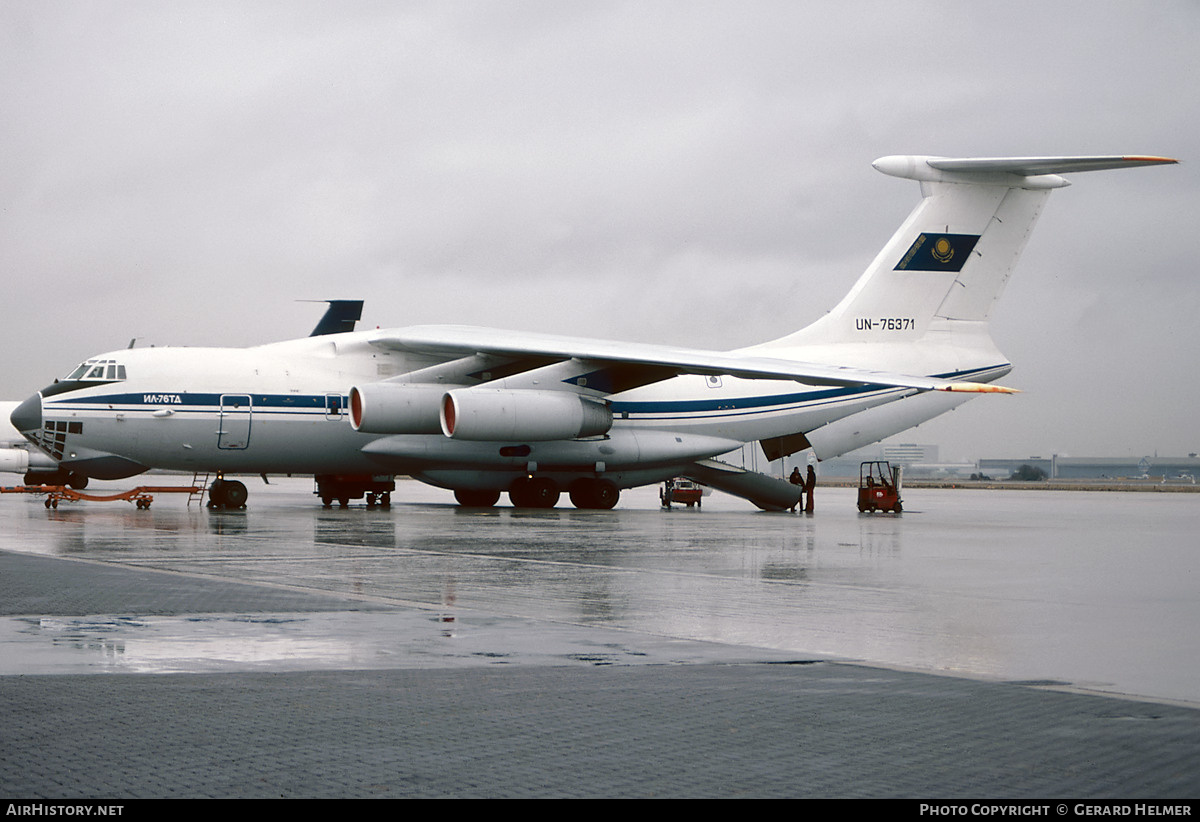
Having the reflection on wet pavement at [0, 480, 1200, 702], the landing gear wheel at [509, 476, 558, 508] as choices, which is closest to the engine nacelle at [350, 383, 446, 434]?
the landing gear wheel at [509, 476, 558, 508]

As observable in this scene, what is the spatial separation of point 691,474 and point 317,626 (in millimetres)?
21315

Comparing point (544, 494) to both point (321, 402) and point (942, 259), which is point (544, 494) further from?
point (942, 259)

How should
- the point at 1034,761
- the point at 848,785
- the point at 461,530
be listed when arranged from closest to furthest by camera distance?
the point at 848,785, the point at 1034,761, the point at 461,530

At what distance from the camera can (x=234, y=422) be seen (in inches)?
965

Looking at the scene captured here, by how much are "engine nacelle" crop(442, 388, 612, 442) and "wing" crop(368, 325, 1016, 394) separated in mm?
832

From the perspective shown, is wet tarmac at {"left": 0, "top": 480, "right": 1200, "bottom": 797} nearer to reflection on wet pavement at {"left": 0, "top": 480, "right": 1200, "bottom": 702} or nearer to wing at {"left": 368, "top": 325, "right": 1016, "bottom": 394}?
reflection on wet pavement at {"left": 0, "top": 480, "right": 1200, "bottom": 702}

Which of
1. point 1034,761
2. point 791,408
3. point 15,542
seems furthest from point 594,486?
point 1034,761

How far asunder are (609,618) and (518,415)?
51.8 ft

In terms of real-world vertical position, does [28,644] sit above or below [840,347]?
below

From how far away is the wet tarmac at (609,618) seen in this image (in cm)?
609

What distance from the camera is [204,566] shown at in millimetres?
12562

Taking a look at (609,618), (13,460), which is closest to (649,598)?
(609,618)

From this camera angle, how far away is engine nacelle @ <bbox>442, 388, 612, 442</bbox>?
24.1 meters
